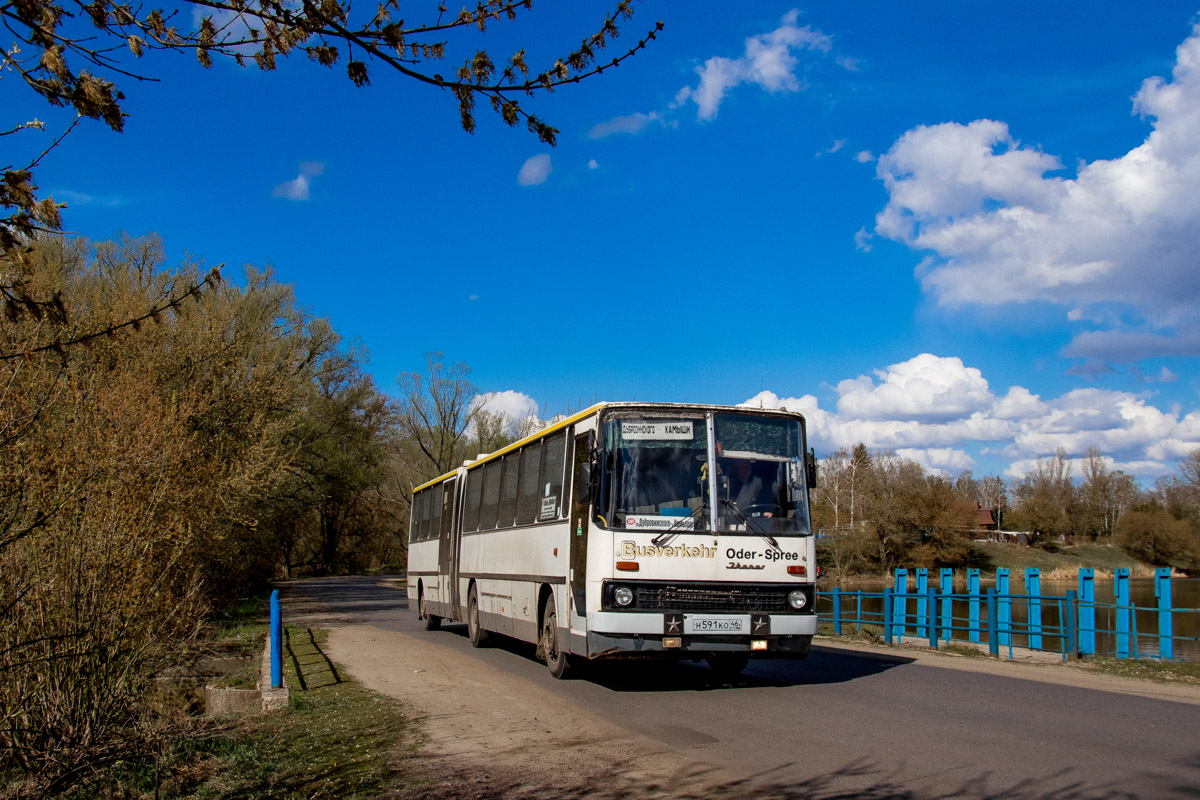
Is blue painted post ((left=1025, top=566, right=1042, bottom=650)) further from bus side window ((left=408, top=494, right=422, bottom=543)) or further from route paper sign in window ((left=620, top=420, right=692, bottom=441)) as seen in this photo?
bus side window ((left=408, top=494, right=422, bottom=543))

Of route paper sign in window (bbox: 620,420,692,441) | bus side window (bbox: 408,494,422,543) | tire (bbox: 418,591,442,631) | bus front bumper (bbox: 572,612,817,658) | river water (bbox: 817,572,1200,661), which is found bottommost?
river water (bbox: 817,572,1200,661)

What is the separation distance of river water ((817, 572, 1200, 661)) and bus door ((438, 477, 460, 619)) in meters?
7.89

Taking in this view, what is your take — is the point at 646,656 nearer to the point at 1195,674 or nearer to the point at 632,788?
the point at 632,788

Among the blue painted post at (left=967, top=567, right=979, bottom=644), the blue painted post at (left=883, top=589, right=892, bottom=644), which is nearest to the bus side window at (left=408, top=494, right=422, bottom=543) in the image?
the blue painted post at (left=883, top=589, right=892, bottom=644)

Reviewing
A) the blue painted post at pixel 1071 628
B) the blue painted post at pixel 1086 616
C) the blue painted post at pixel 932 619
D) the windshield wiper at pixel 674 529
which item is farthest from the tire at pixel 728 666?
the blue painted post at pixel 1086 616

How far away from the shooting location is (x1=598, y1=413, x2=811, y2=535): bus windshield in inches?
434

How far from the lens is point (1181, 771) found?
6.98 meters

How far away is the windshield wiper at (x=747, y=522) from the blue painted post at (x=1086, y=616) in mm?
7619

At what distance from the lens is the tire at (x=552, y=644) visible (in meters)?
12.4

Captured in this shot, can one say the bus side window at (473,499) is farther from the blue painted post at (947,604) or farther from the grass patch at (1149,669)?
the grass patch at (1149,669)

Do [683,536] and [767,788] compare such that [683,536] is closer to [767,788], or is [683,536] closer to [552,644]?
[552,644]

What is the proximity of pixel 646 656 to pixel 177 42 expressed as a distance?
8192 mm

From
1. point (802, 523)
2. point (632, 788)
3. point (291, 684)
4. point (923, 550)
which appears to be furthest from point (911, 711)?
point (923, 550)

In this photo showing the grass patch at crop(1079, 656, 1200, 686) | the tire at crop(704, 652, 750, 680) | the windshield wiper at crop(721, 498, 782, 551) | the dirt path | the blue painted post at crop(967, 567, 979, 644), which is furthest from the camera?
the blue painted post at crop(967, 567, 979, 644)
